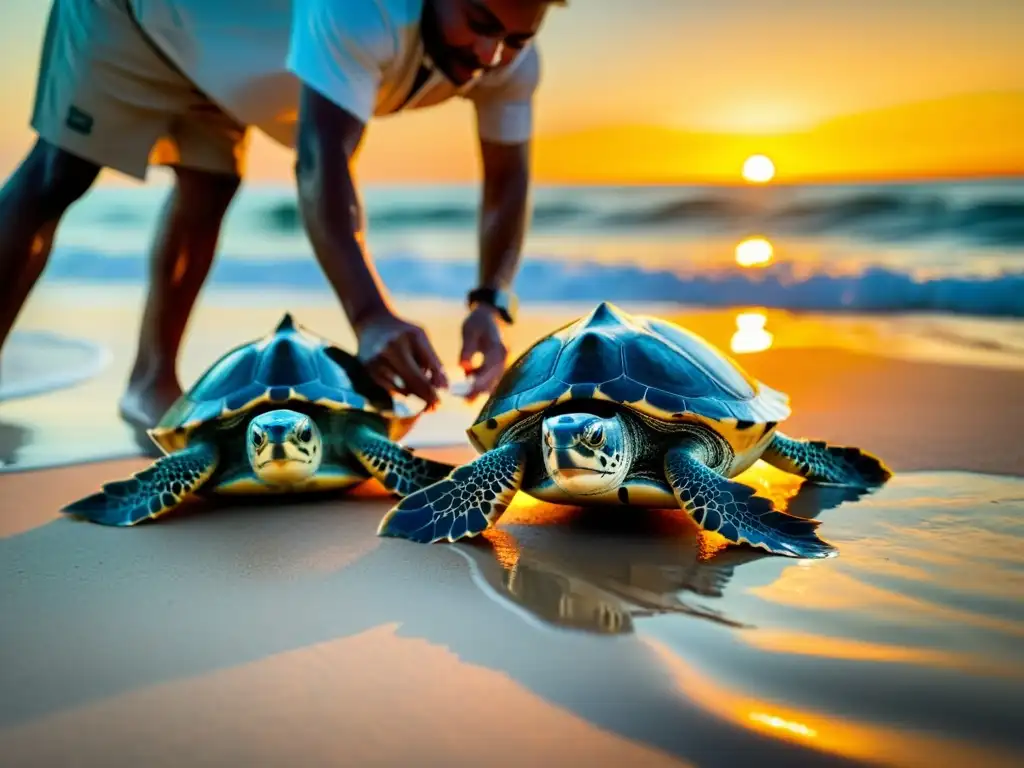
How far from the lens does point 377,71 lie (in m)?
2.55

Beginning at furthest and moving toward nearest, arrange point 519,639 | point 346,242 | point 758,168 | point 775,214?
1. point 775,214
2. point 758,168
3. point 346,242
4. point 519,639

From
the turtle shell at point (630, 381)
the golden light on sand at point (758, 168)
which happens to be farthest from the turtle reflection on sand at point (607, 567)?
the golden light on sand at point (758, 168)

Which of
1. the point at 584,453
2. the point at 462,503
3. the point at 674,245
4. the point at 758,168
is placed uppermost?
the point at 758,168

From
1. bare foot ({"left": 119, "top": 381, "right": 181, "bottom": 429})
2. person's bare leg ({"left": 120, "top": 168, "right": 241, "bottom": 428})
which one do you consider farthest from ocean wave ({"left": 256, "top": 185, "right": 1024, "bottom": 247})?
bare foot ({"left": 119, "top": 381, "right": 181, "bottom": 429})

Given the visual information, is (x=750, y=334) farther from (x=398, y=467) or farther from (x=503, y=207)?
(x=398, y=467)

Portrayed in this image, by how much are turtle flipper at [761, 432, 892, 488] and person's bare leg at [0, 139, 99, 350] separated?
2.29 metres

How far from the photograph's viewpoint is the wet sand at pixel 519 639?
1134 mm

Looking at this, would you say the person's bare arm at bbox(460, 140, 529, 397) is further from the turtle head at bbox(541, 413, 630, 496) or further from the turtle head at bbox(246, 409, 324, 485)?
the turtle head at bbox(541, 413, 630, 496)

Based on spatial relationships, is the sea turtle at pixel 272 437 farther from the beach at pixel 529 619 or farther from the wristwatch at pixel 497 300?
the wristwatch at pixel 497 300

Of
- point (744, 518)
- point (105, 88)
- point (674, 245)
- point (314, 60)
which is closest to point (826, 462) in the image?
point (744, 518)

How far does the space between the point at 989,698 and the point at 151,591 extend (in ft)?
4.48

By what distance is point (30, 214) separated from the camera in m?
2.88

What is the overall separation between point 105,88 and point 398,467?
166 centimetres

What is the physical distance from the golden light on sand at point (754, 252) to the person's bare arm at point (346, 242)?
6695mm
